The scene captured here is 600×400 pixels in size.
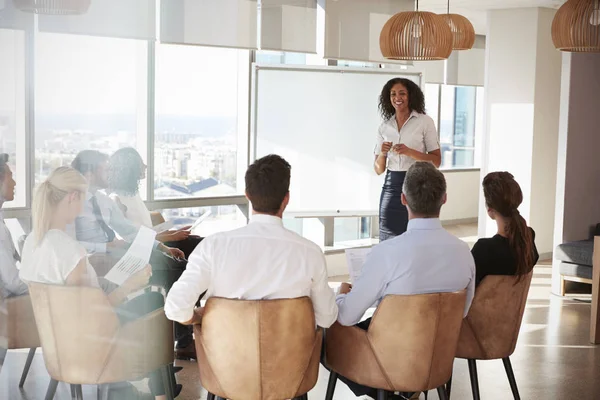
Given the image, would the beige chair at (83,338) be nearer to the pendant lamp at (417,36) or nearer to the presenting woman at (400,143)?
the presenting woman at (400,143)

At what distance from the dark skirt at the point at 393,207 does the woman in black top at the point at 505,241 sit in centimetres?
159

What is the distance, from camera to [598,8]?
529cm

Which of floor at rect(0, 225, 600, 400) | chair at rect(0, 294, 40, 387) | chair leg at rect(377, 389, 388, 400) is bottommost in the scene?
floor at rect(0, 225, 600, 400)

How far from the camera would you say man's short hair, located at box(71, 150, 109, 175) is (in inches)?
99.2

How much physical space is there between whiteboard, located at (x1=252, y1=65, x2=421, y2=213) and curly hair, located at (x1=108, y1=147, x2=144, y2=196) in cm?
477

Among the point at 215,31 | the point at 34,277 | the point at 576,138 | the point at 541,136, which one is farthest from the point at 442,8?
the point at 34,277

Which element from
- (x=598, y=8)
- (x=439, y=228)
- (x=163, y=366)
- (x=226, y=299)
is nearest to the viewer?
(x=226, y=299)

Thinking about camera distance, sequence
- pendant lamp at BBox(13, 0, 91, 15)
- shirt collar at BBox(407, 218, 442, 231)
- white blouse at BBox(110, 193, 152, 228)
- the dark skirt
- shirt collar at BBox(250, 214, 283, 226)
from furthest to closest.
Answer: the dark skirt → shirt collar at BBox(407, 218, 442, 231) → shirt collar at BBox(250, 214, 283, 226) → white blouse at BBox(110, 193, 152, 228) → pendant lamp at BBox(13, 0, 91, 15)

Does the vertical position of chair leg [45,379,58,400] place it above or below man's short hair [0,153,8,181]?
below

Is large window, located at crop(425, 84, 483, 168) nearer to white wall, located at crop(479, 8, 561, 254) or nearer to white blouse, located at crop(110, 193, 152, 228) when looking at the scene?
white wall, located at crop(479, 8, 561, 254)

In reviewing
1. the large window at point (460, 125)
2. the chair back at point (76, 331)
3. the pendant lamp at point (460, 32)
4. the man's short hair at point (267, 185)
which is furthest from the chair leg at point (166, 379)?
the large window at point (460, 125)

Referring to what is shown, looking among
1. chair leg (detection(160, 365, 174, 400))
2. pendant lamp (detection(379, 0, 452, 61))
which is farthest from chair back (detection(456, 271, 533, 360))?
pendant lamp (detection(379, 0, 452, 61))

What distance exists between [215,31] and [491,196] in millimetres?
3462

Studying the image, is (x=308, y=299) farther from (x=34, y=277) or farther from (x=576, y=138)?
(x=576, y=138)
